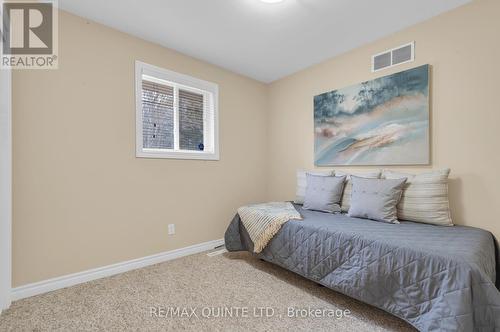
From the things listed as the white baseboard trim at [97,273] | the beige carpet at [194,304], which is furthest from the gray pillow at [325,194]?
the white baseboard trim at [97,273]

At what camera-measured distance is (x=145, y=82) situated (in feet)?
8.56

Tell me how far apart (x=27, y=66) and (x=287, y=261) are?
2.69 m

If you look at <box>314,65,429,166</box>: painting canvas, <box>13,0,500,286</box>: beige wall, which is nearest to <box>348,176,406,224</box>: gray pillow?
A: <box>314,65,429,166</box>: painting canvas

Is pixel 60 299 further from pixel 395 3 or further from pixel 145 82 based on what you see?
pixel 395 3

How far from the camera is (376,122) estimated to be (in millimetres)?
2531

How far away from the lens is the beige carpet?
1562mm

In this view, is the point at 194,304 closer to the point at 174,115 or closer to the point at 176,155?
the point at 176,155

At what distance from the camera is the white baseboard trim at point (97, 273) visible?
1878mm

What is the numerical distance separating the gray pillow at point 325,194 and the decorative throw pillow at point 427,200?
586 millimetres

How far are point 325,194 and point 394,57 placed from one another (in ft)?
5.07

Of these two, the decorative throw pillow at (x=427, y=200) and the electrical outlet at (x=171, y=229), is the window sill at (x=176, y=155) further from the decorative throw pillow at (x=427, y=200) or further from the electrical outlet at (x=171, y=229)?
the decorative throw pillow at (x=427, y=200)

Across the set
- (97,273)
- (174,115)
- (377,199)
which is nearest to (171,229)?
(97,273)

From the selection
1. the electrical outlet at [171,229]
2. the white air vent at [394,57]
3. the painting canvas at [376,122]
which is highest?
the white air vent at [394,57]

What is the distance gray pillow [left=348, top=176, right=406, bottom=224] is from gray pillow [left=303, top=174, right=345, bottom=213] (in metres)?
0.25
